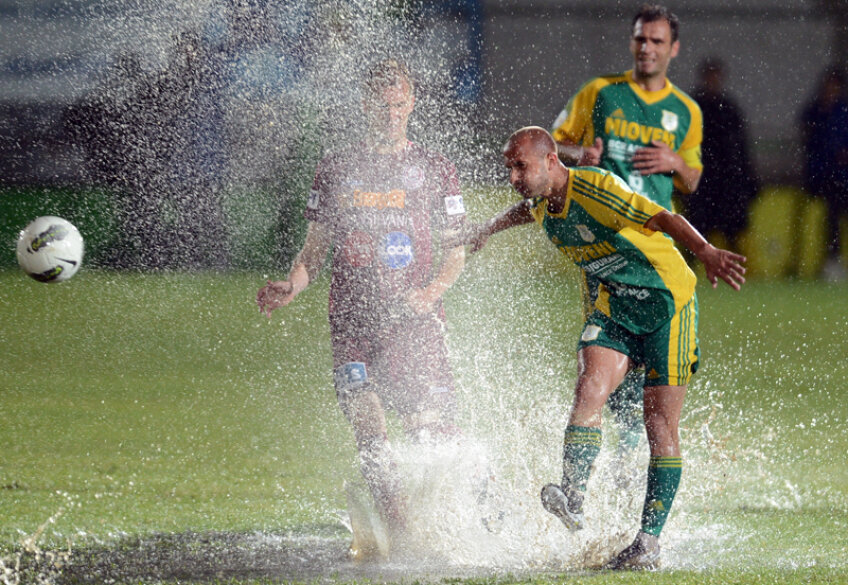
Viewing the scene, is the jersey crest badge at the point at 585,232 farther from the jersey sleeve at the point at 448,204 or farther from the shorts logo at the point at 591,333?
the jersey sleeve at the point at 448,204

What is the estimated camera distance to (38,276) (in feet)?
19.9

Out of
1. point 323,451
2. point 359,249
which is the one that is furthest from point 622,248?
point 323,451

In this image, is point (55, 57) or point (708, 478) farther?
point (55, 57)

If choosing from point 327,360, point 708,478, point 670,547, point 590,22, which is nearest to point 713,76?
point 590,22

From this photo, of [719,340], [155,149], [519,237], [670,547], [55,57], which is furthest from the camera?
[55,57]

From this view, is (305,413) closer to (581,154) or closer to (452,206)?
(581,154)

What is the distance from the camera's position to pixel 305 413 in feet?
25.7

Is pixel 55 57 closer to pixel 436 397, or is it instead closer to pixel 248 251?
A: pixel 248 251

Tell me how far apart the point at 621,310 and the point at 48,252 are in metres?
2.95

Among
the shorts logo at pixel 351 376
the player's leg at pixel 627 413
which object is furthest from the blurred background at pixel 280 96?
the shorts logo at pixel 351 376

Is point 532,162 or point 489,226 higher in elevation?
point 532,162

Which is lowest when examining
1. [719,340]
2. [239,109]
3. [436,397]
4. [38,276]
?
[719,340]

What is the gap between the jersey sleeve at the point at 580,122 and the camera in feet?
19.8

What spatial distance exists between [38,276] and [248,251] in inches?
329
